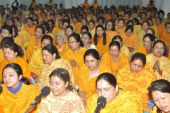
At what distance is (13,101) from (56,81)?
2.05ft

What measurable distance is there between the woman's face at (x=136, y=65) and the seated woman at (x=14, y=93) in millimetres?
1316

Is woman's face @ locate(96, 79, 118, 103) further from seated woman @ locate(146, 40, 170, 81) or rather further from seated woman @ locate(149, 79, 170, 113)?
seated woman @ locate(146, 40, 170, 81)

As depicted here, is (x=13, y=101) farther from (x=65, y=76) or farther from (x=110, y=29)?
(x=110, y=29)

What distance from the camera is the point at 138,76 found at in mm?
4234

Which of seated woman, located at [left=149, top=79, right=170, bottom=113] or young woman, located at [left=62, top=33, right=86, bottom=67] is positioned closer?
seated woman, located at [left=149, top=79, right=170, bottom=113]

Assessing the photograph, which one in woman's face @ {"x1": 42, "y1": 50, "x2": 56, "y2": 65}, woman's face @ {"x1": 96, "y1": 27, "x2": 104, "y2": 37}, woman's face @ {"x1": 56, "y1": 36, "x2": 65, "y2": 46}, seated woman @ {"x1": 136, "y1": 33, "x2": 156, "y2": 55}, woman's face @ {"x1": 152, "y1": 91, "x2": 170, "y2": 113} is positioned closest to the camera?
woman's face @ {"x1": 152, "y1": 91, "x2": 170, "y2": 113}

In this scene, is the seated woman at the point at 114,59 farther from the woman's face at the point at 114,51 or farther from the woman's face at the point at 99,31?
the woman's face at the point at 99,31

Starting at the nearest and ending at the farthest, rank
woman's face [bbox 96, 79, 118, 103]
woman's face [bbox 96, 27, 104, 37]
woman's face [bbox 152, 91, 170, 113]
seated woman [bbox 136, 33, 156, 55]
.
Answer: woman's face [bbox 152, 91, 170, 113], woman's face [bbox 96, 79, 118, 103], seated woman [bbox 136, 33, 156, 55], woman's face [bbox 96, 27, 104, 37]

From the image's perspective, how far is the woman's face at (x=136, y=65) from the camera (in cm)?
418

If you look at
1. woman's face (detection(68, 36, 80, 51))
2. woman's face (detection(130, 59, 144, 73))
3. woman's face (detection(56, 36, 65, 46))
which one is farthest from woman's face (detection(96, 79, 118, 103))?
woman's face (detection(56, 36, 65, 46))

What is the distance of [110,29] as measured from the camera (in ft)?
25.6

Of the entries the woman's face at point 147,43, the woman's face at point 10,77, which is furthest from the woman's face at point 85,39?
the woman's face at point 10,77

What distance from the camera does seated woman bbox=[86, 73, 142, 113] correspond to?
9.96ft

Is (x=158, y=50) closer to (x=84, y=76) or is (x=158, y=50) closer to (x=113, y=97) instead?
(x=84, y=76)
